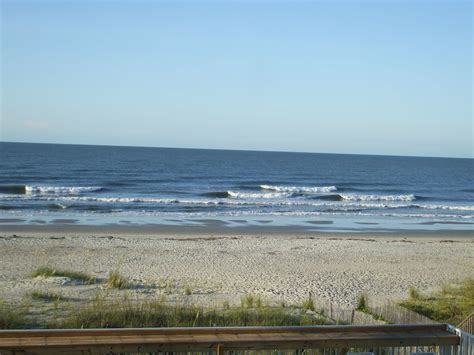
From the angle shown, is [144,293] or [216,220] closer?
[144,293]

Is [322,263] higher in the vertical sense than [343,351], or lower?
lower

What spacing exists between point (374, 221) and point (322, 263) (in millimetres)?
13659

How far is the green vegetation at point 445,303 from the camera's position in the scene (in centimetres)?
946

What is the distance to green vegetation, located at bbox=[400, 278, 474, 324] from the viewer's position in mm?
9464

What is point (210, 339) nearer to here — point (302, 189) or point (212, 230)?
point (212, 230)

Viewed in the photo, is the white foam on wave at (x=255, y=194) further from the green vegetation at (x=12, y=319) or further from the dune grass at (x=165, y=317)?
the green vegetation at (x=12, y=319)

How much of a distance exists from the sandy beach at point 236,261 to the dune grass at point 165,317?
257cm

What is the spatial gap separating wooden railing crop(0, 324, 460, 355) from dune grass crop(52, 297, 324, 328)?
3.40 meters

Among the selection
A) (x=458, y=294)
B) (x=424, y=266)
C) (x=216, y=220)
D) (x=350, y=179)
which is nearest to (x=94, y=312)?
(x=458, y=294)

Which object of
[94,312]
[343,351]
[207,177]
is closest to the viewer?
[343,351]

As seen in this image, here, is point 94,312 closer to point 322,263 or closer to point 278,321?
point 278,321

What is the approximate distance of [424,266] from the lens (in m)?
16.8

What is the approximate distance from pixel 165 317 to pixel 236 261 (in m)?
8.87

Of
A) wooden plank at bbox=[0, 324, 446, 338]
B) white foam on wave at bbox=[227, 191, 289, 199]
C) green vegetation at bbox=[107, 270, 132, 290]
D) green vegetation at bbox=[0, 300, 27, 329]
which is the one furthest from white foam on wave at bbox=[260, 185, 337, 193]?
wooden plank at bbox=[0, 324, 446, 338]
